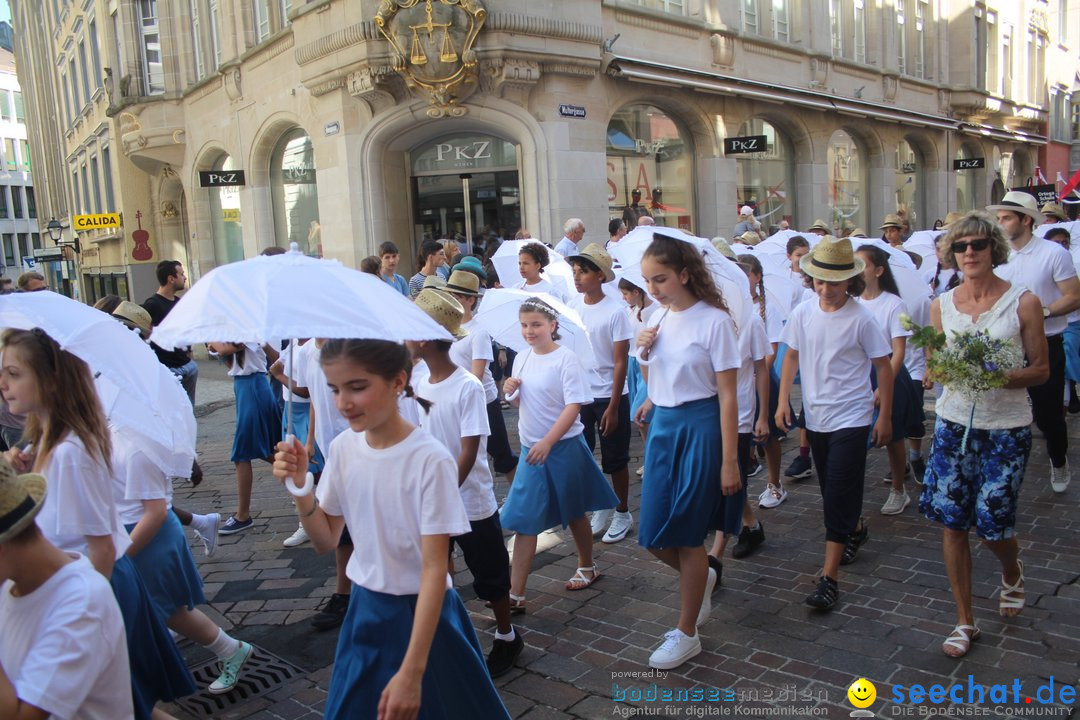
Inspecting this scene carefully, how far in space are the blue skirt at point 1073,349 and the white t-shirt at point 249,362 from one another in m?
6.91

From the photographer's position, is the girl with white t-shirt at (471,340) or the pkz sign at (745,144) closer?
the girl with white t-shirt at (471,340)

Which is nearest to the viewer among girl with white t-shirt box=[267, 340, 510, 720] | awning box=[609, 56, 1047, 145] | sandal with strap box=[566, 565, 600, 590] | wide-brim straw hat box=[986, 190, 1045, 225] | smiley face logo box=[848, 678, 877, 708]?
girl with white t-shirt box=[267, 340, 510, 720]

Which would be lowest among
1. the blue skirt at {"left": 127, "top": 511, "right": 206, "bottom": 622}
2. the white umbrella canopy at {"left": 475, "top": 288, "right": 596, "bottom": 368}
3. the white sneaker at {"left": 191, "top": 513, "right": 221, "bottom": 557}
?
the white sneaker at {"left": 191, "top": 513, "right": 221, "bottom": 557}

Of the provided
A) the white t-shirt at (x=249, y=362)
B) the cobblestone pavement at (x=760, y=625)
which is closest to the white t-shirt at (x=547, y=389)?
the cobblestone pavement at (x=760, y=625)

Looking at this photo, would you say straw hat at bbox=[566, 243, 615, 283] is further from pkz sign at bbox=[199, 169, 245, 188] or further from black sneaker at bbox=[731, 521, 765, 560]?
pkz sign at bbox=[199, 169, 245, 188]

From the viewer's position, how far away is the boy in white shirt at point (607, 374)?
5.70m

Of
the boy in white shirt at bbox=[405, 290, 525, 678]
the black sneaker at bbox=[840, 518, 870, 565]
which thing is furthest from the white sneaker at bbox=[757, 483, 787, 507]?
the boy in white shirt at bbox=[405, 290, 525, 678]

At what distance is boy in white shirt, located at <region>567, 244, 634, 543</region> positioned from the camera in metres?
5.70

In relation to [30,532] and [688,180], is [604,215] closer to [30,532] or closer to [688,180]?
[688,180]

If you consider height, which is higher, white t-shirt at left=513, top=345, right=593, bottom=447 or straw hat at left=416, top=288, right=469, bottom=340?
straw hat at left=416, top=288, right=469, bottom=340

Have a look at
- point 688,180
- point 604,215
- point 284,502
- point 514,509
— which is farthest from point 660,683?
point 688,180

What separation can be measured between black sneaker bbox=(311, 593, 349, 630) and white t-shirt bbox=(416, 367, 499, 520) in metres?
1.19

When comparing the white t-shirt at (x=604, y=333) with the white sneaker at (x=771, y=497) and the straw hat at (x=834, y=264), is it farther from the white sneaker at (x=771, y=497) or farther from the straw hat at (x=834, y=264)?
the straw hat at (x=834, y=264)

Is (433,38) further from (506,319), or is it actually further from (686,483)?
(686,483)
